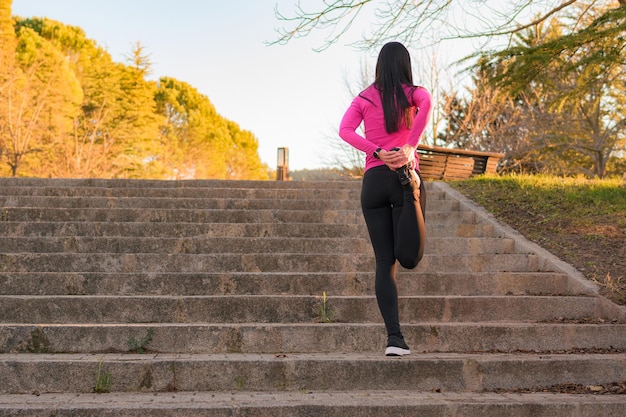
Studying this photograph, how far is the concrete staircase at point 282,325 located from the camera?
383cm

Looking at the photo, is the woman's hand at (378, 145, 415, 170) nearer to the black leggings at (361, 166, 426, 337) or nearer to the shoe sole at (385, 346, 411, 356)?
the black leggings at (361, 166, 426, 337)

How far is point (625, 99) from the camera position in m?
Answer: 23.2

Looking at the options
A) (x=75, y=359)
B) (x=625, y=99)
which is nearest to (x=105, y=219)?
(x=75, y=359)

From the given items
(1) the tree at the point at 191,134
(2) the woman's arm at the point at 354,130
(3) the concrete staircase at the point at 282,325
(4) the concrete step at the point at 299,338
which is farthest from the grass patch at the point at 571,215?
(1) the tree at the point at 191,134

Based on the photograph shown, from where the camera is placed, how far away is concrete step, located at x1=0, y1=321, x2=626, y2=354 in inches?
173

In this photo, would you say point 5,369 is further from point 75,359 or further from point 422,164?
point 422,164

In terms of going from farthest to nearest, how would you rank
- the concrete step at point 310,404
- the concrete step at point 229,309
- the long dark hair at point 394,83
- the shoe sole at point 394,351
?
the concrete step at point 229,309, the long dark hair at point 394,83, the shoe sole at point 394,351, the concrete step at point 310,404

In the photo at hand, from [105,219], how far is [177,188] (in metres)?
1.58

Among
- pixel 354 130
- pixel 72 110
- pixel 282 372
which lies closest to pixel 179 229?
pixel 282 372

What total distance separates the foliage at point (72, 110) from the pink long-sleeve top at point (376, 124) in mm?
27894

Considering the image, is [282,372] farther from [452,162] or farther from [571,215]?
[452,162]

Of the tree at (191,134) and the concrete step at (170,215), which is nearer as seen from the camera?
the concrete step at (170,215)

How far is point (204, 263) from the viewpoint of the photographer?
6094 mm

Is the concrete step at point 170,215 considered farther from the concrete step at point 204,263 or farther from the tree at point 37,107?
the tree at point 37,107
